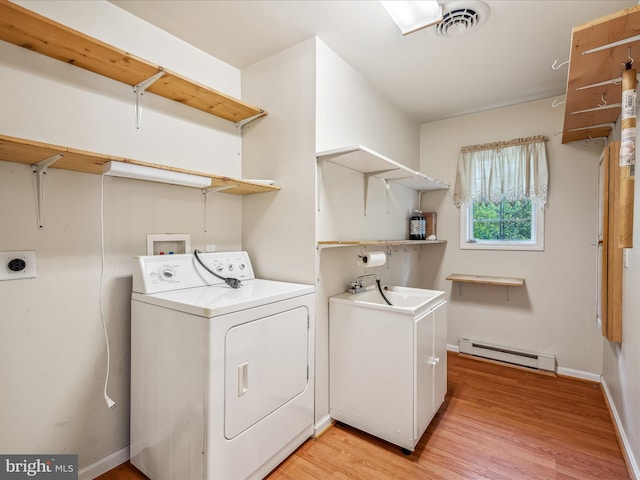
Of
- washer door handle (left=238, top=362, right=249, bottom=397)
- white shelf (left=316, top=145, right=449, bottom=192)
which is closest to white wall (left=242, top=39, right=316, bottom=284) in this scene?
white shelf (left=316, top=145, right=449, bottom=192)

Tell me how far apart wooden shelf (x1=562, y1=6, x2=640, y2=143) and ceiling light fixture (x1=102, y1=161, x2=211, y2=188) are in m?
1.73

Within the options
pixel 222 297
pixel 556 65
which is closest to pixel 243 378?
pixel 222 297

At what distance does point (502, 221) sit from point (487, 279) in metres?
0.61

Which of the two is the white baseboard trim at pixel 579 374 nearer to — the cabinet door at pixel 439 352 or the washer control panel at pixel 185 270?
the cabinet door at pixel 439 352

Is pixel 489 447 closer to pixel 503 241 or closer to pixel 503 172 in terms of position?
pixel 503 241

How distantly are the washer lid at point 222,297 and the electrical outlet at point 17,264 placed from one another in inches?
16.9

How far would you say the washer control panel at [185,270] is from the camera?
1.61 metres

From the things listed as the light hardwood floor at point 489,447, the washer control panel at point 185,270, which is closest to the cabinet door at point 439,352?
the light hardwood floor at point 489,447

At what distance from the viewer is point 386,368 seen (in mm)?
1844

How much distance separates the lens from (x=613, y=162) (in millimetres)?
1970

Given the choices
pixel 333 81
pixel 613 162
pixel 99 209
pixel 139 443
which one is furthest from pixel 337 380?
pixel 613 162

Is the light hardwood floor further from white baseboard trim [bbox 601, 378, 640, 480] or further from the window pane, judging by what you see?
the window pane

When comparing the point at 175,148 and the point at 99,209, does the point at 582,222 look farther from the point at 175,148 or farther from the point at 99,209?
the point at 99,209

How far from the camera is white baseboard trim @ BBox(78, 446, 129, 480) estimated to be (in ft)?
5.14
